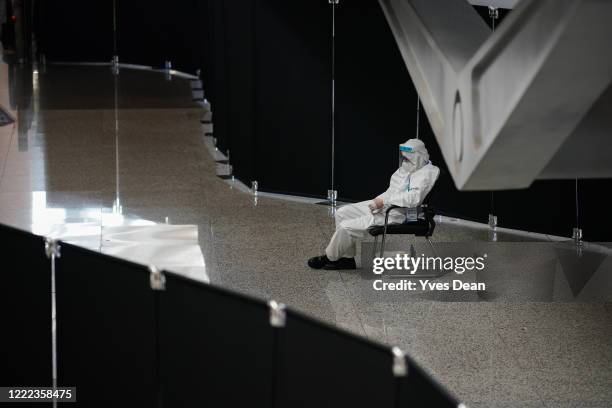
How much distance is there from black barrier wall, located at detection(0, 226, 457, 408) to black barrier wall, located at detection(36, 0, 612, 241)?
6.37m

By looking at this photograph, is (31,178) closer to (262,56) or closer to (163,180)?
(163,180)

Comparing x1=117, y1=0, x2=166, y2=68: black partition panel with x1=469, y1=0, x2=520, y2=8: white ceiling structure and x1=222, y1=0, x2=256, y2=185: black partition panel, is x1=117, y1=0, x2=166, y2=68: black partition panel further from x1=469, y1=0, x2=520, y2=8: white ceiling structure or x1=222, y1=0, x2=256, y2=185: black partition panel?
x1=469, y1=0, x2=520, y2=8: white ceiling structure

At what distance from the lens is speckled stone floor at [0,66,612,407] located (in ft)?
25.8

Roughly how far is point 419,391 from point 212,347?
50.1 inches

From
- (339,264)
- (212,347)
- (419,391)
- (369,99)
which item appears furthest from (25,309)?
(369,99)

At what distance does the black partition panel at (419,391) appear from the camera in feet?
13.0

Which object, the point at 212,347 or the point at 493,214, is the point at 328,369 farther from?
the point at 493,214

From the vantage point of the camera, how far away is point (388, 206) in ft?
31.9

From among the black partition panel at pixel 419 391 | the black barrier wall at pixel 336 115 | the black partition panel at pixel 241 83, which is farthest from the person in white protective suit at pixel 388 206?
the black partition panel at pixel 419 391

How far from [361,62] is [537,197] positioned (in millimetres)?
2441

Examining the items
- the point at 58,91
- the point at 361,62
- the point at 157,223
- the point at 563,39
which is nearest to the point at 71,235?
the point at 157,223

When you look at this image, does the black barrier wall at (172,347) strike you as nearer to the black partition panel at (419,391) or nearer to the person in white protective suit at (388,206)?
the black partition panel at (419,391)

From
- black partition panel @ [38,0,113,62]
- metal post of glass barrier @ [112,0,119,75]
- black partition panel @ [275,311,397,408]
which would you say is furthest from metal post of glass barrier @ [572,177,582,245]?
black partition panel @ [38,0,113,62]

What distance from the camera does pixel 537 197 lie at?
36.8 feet
